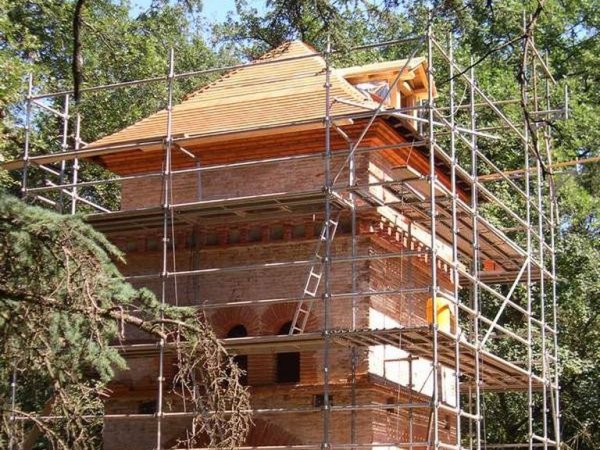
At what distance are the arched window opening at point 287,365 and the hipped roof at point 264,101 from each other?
140 inches

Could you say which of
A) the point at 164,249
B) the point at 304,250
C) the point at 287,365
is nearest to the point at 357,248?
the point at 304,250

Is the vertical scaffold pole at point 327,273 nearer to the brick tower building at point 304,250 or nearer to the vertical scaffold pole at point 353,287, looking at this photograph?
the brick tower building at point 304,250

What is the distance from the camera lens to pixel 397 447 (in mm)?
21125

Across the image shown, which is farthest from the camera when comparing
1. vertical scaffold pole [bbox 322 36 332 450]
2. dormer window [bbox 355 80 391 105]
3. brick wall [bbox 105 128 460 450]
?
dormer window [bbox 355 80 391 105]

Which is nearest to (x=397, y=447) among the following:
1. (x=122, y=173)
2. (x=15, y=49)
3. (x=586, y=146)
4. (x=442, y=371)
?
(x=442, y=371)

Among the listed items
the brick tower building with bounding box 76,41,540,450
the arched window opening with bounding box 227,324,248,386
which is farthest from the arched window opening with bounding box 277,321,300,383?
the arched window opening with bounding box 227,324,248,386

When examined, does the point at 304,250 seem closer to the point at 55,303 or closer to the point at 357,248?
the point at 357,248

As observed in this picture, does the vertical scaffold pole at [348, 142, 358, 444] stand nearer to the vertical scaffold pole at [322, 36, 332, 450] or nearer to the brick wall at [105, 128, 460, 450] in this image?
the brick wall at [105, 128, 460, 450]

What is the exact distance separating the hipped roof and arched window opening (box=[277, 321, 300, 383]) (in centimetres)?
356

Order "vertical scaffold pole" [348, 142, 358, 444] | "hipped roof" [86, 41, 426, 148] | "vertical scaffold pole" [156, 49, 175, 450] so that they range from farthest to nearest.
Answer: "hipped roof" [86, 41, 426, 148] → "vertical scaffold pole" [348, 142, 358, 444] → "vertical scaffold pole" [156, 49, 175, 450]

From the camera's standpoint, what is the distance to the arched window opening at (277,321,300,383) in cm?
2236

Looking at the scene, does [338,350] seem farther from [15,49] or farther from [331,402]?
[15,49]

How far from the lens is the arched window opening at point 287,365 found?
73.4 ft

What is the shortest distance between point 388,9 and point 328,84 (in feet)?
27.1
